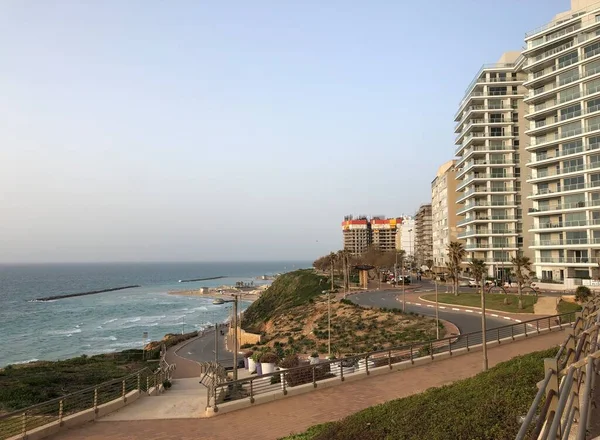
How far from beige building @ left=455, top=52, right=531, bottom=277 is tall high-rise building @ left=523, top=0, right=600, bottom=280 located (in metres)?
9.88

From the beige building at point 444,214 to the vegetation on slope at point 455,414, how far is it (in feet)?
287

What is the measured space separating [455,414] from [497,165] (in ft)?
256

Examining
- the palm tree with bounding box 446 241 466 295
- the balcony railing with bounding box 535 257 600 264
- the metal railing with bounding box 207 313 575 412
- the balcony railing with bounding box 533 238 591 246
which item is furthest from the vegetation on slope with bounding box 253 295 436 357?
the balcony railing with bounding box 533 238 591 246

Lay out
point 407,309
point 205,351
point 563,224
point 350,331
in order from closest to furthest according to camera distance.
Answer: point 350,331, point 407,309, point 205,351, point 563,224

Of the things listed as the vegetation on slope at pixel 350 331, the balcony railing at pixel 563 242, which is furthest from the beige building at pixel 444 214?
the vegetation on slope at pixel 350 331

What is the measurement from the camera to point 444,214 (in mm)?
103812

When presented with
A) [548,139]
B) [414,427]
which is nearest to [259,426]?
[414,427]

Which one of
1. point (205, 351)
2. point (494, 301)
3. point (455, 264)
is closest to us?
point (494, 301)

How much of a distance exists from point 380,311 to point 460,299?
10.9 metres

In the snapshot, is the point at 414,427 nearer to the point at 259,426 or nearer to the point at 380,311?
the point at 259,426

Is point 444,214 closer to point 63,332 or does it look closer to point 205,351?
point 205,351

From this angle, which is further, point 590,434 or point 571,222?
point 571,222

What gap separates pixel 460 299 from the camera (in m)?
48.9

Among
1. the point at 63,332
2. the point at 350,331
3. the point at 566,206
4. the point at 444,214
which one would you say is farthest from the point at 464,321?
the point at 63,332
